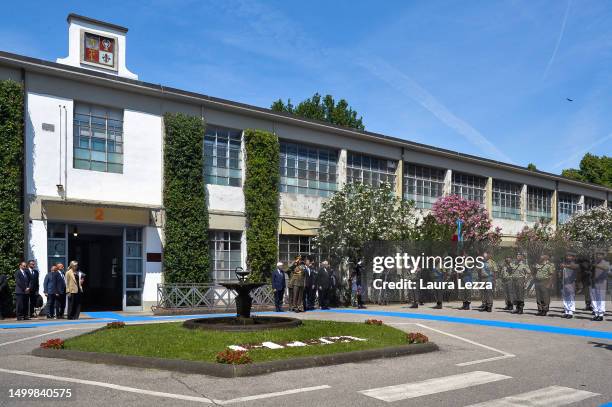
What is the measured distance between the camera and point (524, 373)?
32.0 ft

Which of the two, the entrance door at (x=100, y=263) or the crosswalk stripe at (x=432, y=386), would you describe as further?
the entrance door at (x=100, y=263)

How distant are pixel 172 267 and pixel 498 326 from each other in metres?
11.9

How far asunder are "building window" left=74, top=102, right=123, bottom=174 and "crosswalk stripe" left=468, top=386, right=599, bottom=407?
692 inches

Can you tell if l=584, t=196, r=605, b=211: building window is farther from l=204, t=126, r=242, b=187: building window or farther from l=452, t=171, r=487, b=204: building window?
l=204, t=126, r=242, b=187: building window

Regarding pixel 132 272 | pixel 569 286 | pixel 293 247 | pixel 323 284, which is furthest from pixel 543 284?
pixel 132 272

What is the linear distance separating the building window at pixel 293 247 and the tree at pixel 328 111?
32.6 meters

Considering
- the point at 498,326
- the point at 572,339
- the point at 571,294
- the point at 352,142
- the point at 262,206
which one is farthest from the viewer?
the point at 352,142

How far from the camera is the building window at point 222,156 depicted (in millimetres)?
25266

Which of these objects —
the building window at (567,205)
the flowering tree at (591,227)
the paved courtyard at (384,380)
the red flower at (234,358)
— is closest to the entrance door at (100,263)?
the paved courtyard at (384,380)

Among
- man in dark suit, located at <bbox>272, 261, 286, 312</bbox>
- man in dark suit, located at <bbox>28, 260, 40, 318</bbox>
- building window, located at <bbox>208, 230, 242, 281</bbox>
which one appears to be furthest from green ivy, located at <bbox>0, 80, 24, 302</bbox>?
man in dark suit, located at <bbox>272, 261, 286, 312</bbox>

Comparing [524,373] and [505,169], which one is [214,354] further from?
[505,169]

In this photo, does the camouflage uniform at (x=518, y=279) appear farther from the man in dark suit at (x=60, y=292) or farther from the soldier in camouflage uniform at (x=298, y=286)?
the man in dark suit at (x=60, y=292)

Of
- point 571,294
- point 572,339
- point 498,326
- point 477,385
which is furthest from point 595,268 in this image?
point 477,385

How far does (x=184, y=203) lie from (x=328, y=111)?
39.4 m
